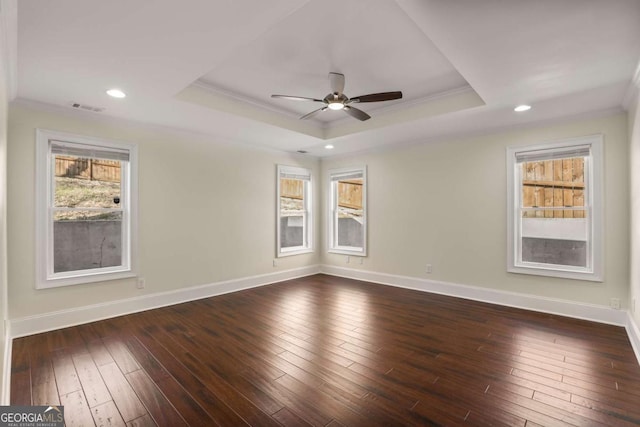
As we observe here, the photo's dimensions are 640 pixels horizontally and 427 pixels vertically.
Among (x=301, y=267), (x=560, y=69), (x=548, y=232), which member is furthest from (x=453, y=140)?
(x=301, y=267)

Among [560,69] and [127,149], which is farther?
[127,149]

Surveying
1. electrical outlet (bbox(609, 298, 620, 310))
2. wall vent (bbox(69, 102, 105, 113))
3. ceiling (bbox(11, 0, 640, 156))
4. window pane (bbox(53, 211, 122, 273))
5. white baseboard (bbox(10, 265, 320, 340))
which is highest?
ceiling (bbox(11, 0, 640, 156))

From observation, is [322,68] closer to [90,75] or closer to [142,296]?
[90,75]

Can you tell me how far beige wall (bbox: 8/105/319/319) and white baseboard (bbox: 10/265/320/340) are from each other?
0.07 meters

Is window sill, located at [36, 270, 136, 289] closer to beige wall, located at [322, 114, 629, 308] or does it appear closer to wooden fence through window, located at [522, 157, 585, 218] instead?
beige wall, located at [322, 114, 629, 308]

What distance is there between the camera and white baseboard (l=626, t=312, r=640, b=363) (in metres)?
2.70

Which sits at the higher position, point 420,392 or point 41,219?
point 41,219

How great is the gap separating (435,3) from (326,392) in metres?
2.62

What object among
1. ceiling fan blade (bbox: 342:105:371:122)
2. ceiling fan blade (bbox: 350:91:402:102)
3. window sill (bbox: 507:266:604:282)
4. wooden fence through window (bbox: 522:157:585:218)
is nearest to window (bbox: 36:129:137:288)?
ceiling fan blade (bbox: 342:105:371:122)

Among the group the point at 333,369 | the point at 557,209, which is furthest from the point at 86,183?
the point at 557,209

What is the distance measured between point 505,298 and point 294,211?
3781 millimetres

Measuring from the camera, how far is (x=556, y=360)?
2611 millimetres

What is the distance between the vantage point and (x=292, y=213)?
239 inches

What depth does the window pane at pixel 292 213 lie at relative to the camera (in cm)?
594
